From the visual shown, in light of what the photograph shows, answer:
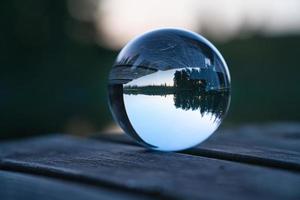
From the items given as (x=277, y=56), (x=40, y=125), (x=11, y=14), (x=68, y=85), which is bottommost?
(x=40, y=125)

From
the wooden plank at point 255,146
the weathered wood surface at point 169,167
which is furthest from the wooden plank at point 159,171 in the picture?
the wooden plank at point 255,146

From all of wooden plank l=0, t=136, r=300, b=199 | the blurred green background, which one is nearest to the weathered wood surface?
wooden plank l=0, t=136, r=300, b=199

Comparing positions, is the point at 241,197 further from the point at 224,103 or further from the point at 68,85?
the point at 68,85

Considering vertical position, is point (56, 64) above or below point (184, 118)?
above

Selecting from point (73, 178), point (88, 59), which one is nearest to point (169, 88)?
point (73, 178)

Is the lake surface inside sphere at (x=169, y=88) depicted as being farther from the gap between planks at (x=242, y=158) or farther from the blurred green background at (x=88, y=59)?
the blurred green background at (x=88, y=59)

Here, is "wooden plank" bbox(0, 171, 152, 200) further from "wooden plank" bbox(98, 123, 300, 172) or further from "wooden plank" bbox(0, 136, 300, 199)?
"wooden plank" bbox(98, 123, 300, 172)

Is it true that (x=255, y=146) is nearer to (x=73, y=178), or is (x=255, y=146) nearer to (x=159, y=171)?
(x=159, y=171)

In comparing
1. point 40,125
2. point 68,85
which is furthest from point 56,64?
point 40,125
